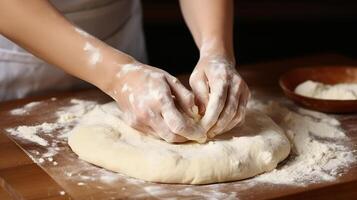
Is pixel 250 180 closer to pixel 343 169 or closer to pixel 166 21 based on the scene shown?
pixel 343 169

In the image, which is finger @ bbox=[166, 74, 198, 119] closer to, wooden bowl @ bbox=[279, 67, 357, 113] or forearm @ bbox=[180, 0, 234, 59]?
forearm @ bbox=[180, 0, 234, 59]

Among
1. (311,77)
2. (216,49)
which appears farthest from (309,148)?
(311,77)

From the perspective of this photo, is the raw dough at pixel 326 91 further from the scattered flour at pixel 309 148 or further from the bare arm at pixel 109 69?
the bare arm at pixel 109 69

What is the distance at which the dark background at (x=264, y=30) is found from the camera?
10.0 feet

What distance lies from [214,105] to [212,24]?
1.04 ft

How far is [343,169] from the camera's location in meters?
1.29

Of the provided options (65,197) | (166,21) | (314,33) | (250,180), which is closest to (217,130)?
(250,180)

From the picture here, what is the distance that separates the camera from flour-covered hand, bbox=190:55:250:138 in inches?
51.7

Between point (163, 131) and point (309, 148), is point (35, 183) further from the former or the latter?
point (309, 148)

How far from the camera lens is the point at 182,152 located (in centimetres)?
129

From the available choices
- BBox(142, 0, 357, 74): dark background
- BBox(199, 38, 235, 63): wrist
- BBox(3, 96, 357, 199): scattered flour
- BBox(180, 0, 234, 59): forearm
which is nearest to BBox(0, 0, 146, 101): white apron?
BBox(3, 96, 357, 199): scattered flour

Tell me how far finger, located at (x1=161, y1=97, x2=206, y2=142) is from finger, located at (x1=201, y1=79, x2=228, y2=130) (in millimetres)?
29

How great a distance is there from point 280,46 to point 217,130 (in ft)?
6.41

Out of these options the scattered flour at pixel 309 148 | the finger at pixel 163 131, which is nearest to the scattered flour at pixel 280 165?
the scattered flour at pixel 309 148
